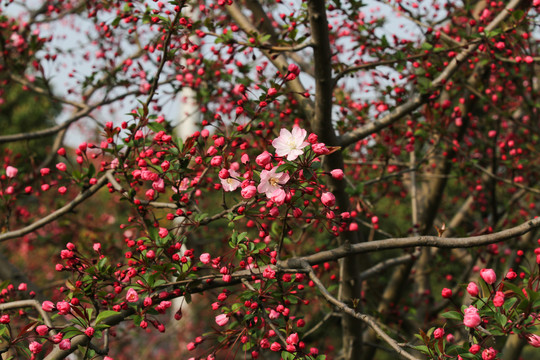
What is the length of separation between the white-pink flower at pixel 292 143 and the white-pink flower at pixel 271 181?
8 centimetres

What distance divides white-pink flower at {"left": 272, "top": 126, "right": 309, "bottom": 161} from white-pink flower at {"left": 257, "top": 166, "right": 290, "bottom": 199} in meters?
0.08

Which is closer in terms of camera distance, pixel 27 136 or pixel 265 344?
pixel 265 344

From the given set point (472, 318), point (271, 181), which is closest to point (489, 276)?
point (472, 318)

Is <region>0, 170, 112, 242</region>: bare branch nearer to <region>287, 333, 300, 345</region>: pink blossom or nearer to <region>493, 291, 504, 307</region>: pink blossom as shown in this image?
<region>287, 333, 300, 345</region>: pink blossom

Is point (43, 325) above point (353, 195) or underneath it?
underneath

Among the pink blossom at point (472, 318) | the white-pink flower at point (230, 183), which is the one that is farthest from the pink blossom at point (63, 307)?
the pink blossom at point (472, 318)

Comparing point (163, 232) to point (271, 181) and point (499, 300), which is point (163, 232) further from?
point (499, 300)

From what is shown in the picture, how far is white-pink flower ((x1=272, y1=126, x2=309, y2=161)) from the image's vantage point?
156 centimetres

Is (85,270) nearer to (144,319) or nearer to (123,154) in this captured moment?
(144,319)

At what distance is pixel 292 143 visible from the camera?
63.7 inches

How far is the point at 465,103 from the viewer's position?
4.49 metres

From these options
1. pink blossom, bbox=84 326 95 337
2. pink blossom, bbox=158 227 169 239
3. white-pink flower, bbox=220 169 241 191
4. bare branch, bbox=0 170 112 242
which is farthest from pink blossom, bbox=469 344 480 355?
bare branch, bbox=0 170 112 242

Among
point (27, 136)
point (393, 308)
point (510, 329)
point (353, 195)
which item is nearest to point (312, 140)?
point (510, 329)

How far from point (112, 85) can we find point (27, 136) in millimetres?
872
